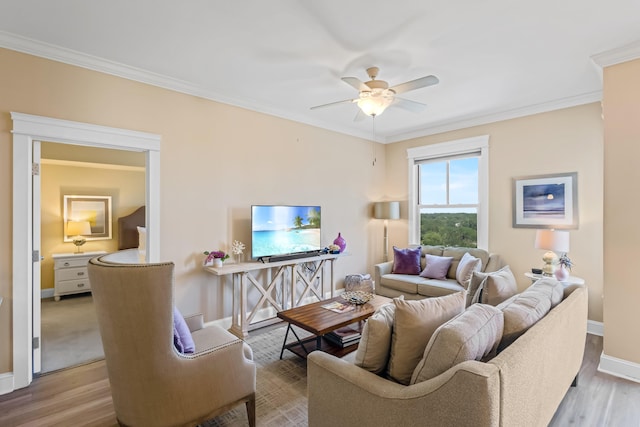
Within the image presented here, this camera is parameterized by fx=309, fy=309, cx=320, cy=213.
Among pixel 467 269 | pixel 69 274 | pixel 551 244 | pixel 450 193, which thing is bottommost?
pixel 69 274

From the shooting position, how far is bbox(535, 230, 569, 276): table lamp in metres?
3.39

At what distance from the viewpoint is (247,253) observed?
3.85 m

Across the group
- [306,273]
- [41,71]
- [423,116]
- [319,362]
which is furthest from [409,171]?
[41,71]

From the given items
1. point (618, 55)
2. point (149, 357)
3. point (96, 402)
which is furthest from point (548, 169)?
point (96, 402)

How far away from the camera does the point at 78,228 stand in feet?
17.0

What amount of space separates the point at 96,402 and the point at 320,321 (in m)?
1.77

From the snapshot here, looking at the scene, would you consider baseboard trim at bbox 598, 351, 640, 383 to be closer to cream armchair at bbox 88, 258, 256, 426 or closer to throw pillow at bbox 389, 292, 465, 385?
throw pillow at bbox 389, 292, 465, 385

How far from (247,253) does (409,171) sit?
3.13 m

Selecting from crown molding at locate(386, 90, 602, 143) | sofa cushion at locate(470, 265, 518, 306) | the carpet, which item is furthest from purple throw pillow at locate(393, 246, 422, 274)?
the carpet

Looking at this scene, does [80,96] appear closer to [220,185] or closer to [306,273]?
[220,185]

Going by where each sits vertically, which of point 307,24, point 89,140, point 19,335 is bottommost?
point 19,335

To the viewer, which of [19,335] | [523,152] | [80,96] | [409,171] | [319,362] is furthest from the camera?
[409,171]

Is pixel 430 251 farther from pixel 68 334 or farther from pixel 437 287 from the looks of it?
pixel 68 334

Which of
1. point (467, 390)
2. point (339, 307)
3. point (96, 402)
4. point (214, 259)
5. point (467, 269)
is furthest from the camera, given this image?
point (467, 269)
